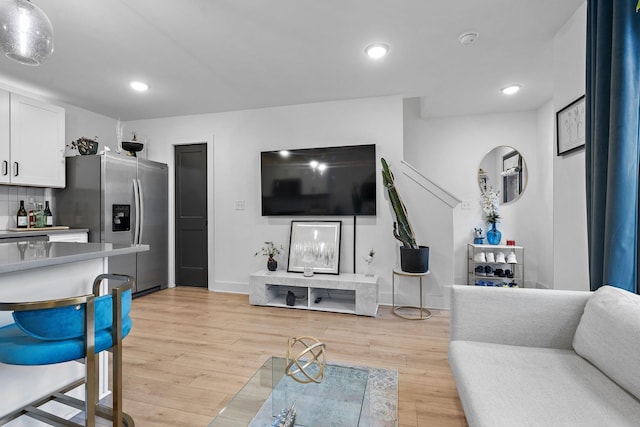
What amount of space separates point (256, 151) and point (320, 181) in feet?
3.31

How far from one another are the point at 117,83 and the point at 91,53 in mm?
642

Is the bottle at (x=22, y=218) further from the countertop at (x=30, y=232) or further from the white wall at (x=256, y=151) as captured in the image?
the white wall at (x=256, y=151)

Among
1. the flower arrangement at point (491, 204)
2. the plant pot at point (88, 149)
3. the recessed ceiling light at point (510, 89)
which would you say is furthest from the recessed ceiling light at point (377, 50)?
the plant pot at point (88, 149)

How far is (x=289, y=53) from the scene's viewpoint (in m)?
2.72

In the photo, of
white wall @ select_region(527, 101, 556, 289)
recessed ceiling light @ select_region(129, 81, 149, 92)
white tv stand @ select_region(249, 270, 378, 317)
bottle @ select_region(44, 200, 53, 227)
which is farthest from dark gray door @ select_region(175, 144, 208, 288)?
white wall @ select_region(527, 101, 556, 289)

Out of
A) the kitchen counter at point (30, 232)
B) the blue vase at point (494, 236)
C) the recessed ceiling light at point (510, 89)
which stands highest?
the recessed ceiling light at point (510, 89)

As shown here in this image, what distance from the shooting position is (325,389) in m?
1.45

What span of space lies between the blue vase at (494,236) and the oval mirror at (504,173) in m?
0.47

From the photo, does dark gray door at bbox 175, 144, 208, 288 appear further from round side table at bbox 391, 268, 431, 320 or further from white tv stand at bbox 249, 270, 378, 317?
round side table at bbox 391, 268, 431, 320

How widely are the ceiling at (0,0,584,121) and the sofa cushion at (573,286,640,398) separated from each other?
190 centimetres

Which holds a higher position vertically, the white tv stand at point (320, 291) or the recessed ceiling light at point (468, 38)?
the recessed ceiling light at point (468, 38)

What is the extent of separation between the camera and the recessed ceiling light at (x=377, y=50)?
2582mm

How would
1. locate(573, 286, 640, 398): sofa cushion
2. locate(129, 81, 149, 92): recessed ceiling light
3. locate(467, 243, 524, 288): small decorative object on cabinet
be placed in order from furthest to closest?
locate(467, 243, 524, 288): small decorative object on cabinet < locate(129, 81, 149, 92): recessed ceiling light < locate(573, 286, 640, 398): sofa cushion

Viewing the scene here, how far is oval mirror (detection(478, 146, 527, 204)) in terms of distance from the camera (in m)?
4.21
